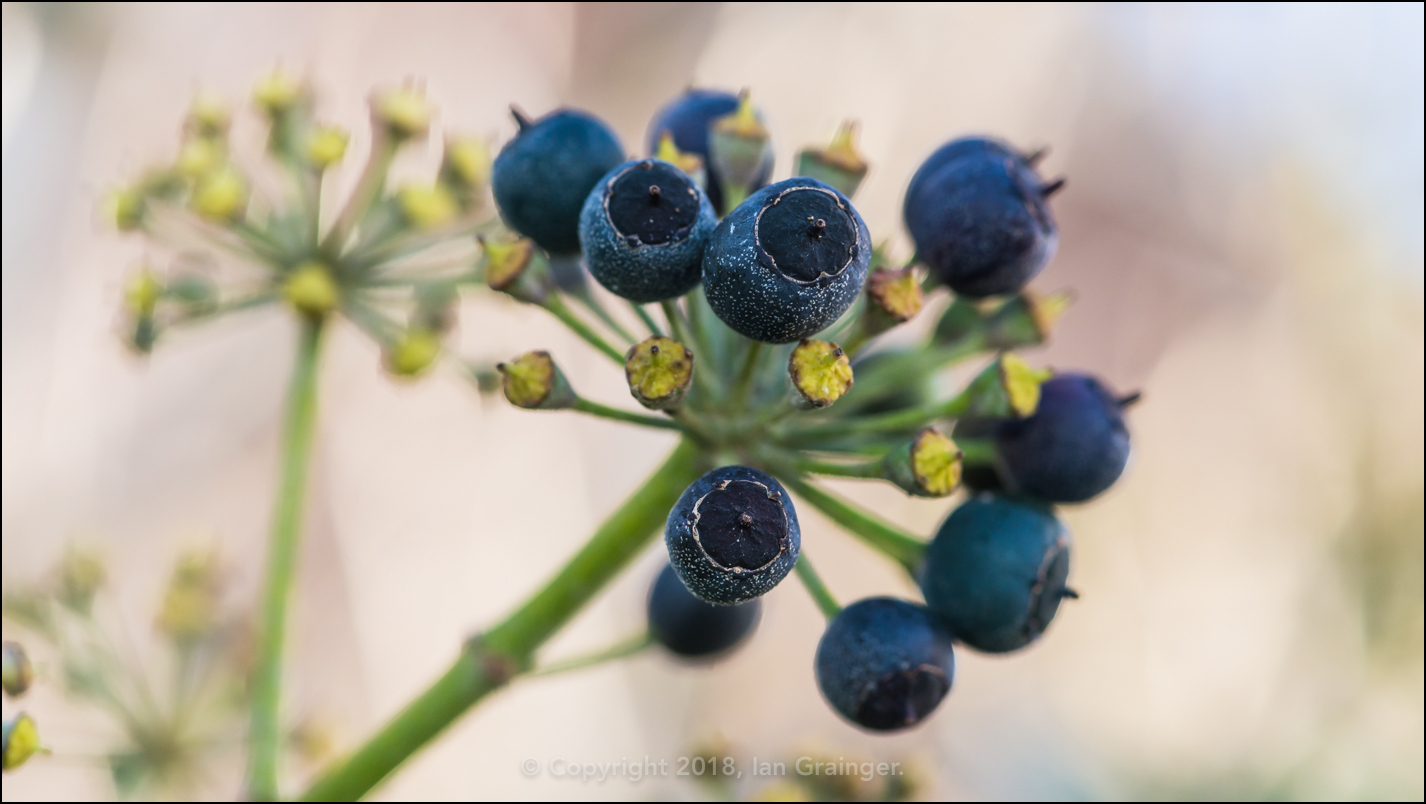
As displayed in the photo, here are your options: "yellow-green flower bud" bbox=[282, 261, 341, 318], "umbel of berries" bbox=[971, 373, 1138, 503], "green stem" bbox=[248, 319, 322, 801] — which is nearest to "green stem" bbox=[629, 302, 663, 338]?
"umbel of berries" bbox=[971, 373, 1138, 503]

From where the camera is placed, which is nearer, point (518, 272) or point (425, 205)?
point (518, 272)

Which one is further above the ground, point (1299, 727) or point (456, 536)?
point (456, 536)

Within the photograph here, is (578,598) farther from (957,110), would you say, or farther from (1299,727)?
(957,110)

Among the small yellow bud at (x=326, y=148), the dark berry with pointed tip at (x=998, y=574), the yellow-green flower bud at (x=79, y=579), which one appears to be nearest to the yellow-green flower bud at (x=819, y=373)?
the dark berry with pointed tip at (x=998, y=574)

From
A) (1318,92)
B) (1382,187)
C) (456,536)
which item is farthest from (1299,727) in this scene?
(456,536)

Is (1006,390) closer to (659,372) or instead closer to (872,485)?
(659,372)

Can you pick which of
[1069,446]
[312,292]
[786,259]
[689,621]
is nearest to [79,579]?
[312,292]
